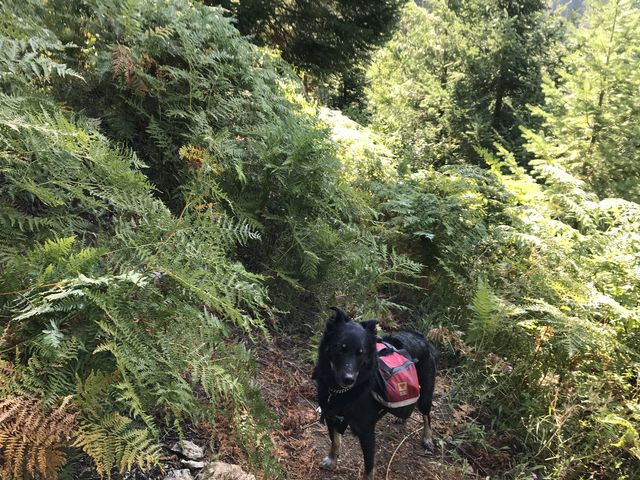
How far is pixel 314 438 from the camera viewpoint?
355cm

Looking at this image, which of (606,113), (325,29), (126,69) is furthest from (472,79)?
(126,69)

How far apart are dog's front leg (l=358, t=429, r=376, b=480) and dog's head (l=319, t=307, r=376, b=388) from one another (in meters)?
0.44

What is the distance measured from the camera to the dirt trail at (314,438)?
3.33m

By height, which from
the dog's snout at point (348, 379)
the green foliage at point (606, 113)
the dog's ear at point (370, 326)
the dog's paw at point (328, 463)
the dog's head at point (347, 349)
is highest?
the green foliage at point (606, 113)

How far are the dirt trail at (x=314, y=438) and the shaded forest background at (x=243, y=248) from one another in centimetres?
27

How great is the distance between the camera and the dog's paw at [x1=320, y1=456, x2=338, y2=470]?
3342 millimetres

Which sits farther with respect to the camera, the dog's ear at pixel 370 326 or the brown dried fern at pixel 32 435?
the dog's ear at pixel 370 326

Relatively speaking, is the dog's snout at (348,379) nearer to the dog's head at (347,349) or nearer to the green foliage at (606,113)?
the dog's head at (347,349)

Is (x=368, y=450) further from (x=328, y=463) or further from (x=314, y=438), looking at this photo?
(x=314, y=438)

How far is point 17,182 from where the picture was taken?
2254 mm

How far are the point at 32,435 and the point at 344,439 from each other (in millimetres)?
2655

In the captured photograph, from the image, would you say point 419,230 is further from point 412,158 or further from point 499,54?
point 499,54

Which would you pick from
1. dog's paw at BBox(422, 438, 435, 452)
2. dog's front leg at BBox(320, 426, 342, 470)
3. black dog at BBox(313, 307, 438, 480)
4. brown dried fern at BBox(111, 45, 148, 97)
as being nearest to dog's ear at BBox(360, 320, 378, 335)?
black dog at BBox(313, 307, 438, 480)

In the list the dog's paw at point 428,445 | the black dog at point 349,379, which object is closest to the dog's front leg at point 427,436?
the dog's paw at point 428,445
